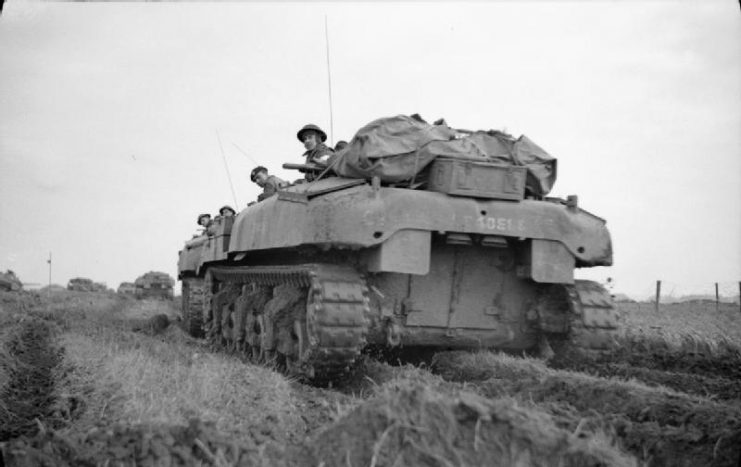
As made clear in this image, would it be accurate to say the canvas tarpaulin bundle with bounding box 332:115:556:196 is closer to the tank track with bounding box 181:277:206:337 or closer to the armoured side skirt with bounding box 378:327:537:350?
the armoured side skirt with bounding box 378:327:537:350

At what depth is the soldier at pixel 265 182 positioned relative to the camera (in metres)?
9.50

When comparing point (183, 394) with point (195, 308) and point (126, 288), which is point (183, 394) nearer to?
point (195, 308)

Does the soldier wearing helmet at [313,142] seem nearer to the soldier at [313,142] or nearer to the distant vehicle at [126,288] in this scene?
the soldier at [313,142]

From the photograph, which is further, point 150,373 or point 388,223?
point 388,223

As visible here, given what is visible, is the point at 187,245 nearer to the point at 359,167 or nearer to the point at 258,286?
the point at 258,286

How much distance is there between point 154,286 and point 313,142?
31.8 m

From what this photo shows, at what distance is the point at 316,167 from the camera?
8.55 meters

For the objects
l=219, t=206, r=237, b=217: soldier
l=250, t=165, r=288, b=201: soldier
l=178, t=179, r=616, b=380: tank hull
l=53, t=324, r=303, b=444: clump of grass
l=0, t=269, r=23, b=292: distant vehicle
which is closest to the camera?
l=53, t=324, r=303, b=444: clump of grass

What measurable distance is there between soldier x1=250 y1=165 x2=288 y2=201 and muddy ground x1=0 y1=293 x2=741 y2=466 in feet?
8.03

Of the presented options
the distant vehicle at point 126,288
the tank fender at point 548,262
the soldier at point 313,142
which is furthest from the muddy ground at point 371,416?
the distant vehicle at point 126,288

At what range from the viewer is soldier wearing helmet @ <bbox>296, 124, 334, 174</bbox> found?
9.66m

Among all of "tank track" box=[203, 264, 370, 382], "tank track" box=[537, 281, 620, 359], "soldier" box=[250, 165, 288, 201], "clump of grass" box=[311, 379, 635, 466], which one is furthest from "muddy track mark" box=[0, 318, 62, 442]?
"tank track" box=[537, 281, 620, 359]

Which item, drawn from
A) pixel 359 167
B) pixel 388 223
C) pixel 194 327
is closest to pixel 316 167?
pixel 359 167

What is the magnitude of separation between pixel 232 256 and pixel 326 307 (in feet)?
16.1
